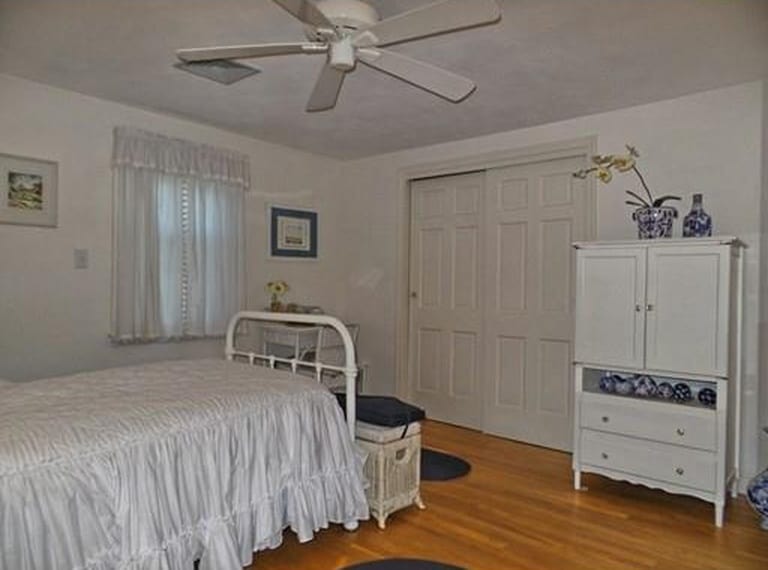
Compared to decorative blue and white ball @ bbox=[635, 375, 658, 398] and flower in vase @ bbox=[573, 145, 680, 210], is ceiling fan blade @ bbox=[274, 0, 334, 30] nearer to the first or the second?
flower in vase @ bbox=[573, 145, 680, 210]

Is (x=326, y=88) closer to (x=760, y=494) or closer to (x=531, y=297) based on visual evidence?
(x=531, y=297)

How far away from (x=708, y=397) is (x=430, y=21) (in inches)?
98.6

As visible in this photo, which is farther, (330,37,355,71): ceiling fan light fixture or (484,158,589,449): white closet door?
(484,158,589,449): white closet door

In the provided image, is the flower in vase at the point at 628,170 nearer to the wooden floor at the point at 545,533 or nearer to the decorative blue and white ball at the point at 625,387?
the decorative blue and white ball at the point at 625,387

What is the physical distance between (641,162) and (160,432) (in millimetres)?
3218

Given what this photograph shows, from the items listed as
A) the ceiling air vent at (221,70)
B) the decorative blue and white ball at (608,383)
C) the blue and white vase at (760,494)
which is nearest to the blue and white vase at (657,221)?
the decorative blue and white ball at (608,383)

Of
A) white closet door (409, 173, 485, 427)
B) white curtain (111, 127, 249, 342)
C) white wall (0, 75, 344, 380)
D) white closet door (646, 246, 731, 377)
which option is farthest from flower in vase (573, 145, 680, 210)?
white wall (0, 75, 344, 380)

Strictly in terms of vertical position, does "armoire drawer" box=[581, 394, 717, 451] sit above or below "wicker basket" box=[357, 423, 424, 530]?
above

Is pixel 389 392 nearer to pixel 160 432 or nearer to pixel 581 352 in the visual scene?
pixel 581 352

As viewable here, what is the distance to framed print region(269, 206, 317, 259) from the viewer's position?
4.64 meters

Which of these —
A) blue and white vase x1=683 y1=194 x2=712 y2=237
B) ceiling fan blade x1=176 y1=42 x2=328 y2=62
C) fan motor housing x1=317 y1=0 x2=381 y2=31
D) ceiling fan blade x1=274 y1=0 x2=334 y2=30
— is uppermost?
fan motor housing x1=317 y1=0 x2=381 y2=31

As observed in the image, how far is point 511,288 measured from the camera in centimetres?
418

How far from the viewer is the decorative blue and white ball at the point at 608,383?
10.4ft

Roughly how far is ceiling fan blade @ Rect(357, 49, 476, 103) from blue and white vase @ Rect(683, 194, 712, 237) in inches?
62.9
